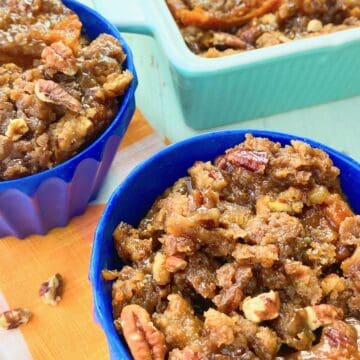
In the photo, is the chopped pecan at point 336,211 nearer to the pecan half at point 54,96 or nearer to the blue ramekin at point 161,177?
the blue ramekin at point 161,177

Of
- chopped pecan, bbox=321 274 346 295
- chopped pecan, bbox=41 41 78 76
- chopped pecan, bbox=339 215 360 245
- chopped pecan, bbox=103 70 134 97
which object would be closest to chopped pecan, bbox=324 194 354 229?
chopped pecan, bbox=339 215 360 245

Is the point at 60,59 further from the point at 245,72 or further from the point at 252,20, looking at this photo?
the point at 252,20

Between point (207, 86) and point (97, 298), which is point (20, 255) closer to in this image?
point (97, 298)

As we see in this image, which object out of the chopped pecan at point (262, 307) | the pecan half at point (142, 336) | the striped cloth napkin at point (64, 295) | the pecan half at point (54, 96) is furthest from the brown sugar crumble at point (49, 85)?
the chopped pecan at point (262, 307)

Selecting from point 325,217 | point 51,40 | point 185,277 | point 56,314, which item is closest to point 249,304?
point 185,277

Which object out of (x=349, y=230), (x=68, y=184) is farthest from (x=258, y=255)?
(x=68, y=184)

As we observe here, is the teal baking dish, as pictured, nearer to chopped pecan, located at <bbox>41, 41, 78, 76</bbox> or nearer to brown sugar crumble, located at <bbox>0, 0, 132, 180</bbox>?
brown sugar crumble, located at <bbox>0, 0, 132, 180</bbox>
